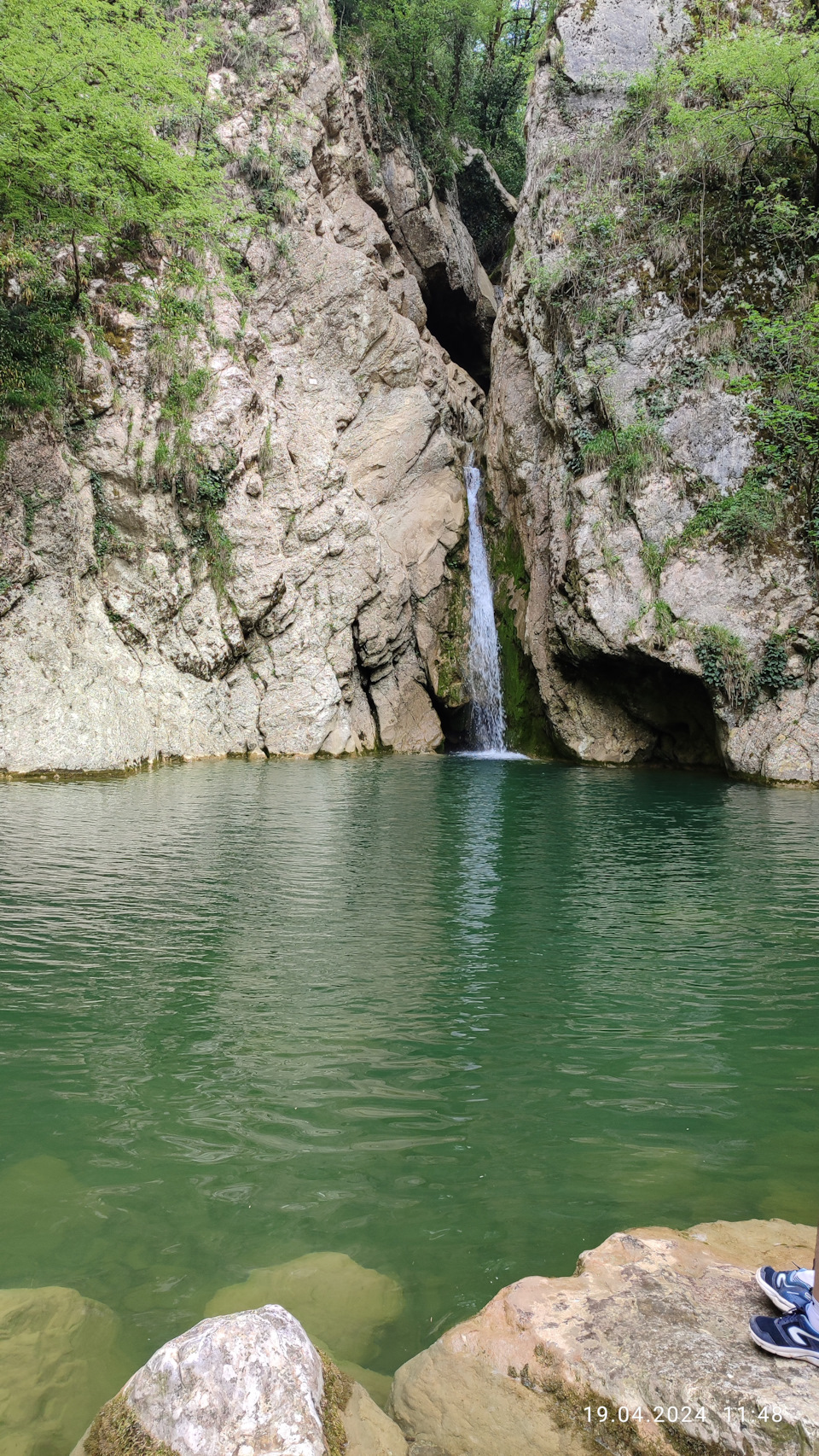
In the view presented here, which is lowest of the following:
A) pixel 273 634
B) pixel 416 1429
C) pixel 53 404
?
pixel 416 1429

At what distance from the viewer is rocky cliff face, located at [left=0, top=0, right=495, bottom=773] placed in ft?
54.7

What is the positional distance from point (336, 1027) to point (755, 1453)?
304 cm

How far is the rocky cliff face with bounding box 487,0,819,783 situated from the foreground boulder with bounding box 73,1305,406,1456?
16.5 meters

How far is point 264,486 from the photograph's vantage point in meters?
22.4

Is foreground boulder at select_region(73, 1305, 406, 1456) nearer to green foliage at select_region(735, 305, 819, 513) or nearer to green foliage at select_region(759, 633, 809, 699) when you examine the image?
green foliage at select_region(759, 633, 809, 699)

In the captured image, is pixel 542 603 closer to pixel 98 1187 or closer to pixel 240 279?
pixel 240 279

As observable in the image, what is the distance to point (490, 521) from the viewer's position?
88.7 ft

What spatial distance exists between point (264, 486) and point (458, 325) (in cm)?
1690

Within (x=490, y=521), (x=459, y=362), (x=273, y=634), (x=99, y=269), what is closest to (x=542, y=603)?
(x=490, y=521)

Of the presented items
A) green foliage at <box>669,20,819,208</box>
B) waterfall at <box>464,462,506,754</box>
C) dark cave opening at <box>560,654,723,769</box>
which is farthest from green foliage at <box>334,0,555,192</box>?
dark cave opening at <box>560,654,723,769</box>

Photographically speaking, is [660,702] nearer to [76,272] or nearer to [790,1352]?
[76,272]

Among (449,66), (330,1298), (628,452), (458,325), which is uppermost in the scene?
(449,66)

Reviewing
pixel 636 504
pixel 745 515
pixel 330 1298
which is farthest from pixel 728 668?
pixel 330 1298

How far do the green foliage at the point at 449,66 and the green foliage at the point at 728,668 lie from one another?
22426mm
